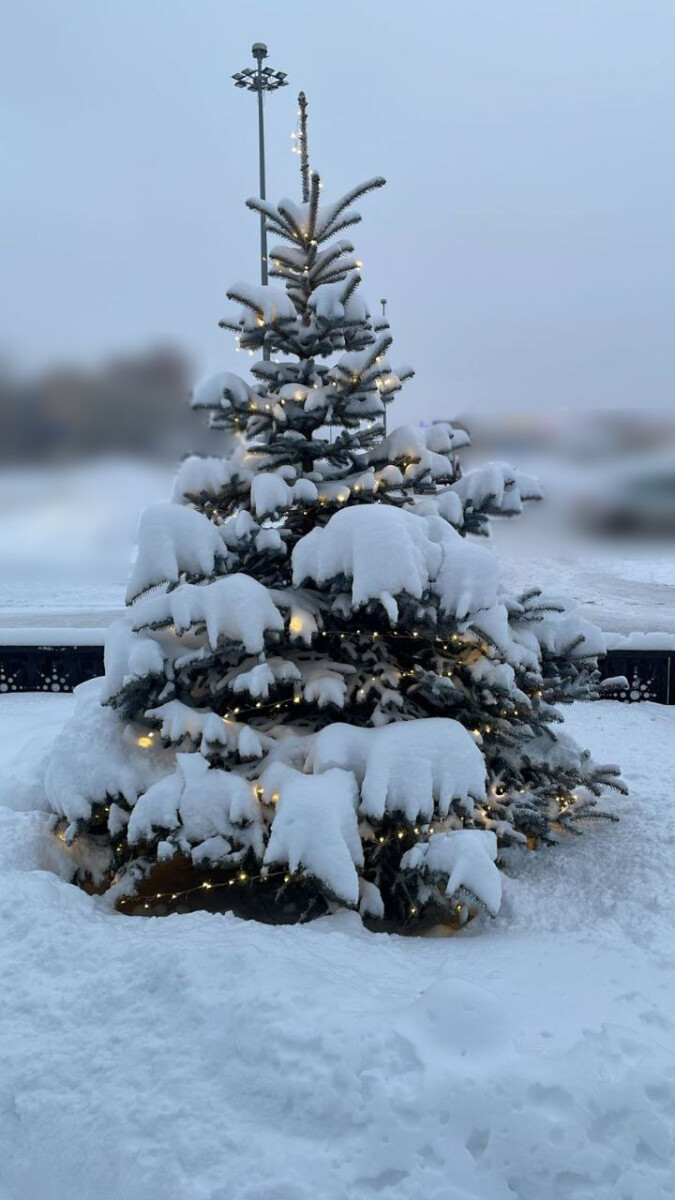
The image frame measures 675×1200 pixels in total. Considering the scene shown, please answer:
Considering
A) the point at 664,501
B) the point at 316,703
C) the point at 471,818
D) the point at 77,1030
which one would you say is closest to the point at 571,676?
the point at 471,818

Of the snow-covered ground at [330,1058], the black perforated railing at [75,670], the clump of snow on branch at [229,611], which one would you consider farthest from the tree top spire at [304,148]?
the black perforated railing at [75,670]

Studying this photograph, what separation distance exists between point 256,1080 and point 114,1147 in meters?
0.50

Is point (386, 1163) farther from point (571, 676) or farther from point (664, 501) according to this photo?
point (664, 501)

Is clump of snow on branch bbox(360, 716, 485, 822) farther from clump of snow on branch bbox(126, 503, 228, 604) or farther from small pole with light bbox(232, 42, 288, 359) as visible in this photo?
small pole with light bbox(232, 42, 288, 359)

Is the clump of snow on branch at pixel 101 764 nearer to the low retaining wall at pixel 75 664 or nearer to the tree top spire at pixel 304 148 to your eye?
the tree top spire at pixel 304 148

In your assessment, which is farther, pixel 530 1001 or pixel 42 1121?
pixel 530 1001

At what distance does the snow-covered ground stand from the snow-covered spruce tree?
434 mm

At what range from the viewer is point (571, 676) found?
4848 mm

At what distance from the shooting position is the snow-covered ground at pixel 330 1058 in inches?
92.8

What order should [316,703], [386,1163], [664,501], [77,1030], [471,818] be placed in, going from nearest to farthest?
[386,1163], [77,1030], [471,818], [316,703], [664,501]

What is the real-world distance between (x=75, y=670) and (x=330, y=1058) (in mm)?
7951

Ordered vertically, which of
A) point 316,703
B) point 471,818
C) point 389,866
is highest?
point 316,703

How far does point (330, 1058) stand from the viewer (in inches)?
105

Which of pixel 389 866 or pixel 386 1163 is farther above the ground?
pixel 389 866
